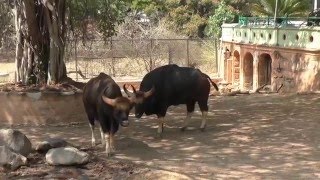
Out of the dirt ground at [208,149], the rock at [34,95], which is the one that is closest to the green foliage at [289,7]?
the dirt ground at [208,149]

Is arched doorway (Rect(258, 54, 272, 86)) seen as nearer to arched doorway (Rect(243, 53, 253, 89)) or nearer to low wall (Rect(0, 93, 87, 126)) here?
arched doorway (Rect(243, 53, 253, 89))

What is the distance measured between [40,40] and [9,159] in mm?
5248

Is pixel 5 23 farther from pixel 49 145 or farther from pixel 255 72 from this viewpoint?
pixel 255 72

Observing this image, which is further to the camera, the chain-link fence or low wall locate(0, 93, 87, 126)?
the chain-link fence

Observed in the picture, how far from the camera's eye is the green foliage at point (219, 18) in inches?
1368

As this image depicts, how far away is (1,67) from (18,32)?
79.2 feet

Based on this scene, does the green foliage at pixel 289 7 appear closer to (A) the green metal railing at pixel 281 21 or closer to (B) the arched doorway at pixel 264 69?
(A) the green metal railing at pixel 281 21

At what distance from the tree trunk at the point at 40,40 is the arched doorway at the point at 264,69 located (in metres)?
15.1

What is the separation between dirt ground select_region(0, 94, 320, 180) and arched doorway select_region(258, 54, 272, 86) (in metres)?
13.4

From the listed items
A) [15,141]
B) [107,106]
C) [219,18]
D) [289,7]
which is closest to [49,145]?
[15,141]

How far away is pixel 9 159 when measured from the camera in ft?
25.0

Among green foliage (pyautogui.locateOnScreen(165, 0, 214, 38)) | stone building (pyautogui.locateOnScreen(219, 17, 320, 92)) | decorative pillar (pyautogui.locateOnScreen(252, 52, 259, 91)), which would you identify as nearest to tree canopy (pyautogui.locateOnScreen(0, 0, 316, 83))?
stone building (pyautogui.locateOnScreen(219, 17, 320, 92))

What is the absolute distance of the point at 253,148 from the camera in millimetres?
8805

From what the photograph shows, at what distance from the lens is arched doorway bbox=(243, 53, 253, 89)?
28.5 meters
